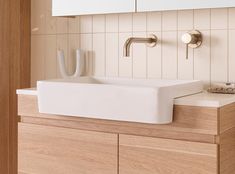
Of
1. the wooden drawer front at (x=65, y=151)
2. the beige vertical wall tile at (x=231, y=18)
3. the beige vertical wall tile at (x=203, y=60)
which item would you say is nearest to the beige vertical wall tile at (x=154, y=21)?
the beige vertical wall tile at (x=203, y=60)

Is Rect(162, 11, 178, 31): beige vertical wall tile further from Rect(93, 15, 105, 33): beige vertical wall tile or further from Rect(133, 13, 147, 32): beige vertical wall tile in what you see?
Rect(93, 15, 105, 33): beige vertical wall tile

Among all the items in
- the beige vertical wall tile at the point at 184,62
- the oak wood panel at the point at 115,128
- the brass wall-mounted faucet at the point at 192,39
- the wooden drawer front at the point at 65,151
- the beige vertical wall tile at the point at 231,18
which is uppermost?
the beige vertical wall tile at the point at 231,18

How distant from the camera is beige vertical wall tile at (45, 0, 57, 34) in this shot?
2.39 meters

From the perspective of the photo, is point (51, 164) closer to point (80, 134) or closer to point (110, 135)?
point (80, 134)

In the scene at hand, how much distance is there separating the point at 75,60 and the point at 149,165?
2.90 ft

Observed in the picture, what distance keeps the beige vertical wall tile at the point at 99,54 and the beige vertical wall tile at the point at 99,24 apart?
20 millimetres

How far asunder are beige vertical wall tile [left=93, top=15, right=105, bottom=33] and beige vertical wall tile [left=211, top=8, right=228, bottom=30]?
571 mm

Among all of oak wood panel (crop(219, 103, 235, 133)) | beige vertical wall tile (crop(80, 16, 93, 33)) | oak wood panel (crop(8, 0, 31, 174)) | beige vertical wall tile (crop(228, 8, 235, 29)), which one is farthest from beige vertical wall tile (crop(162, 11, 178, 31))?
oak wood panel (crop(8, 0, 31, 174))

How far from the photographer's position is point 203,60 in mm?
1949

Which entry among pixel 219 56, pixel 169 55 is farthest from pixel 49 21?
pixel 219 56

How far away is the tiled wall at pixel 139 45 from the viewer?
6.27 feet

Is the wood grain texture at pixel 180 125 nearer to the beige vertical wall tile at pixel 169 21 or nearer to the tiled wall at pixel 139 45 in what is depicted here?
the tiled wall at pixel 139 45

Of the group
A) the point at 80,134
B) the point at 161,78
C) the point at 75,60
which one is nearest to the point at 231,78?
the point at 161,78

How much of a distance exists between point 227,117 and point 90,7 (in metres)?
0.82
